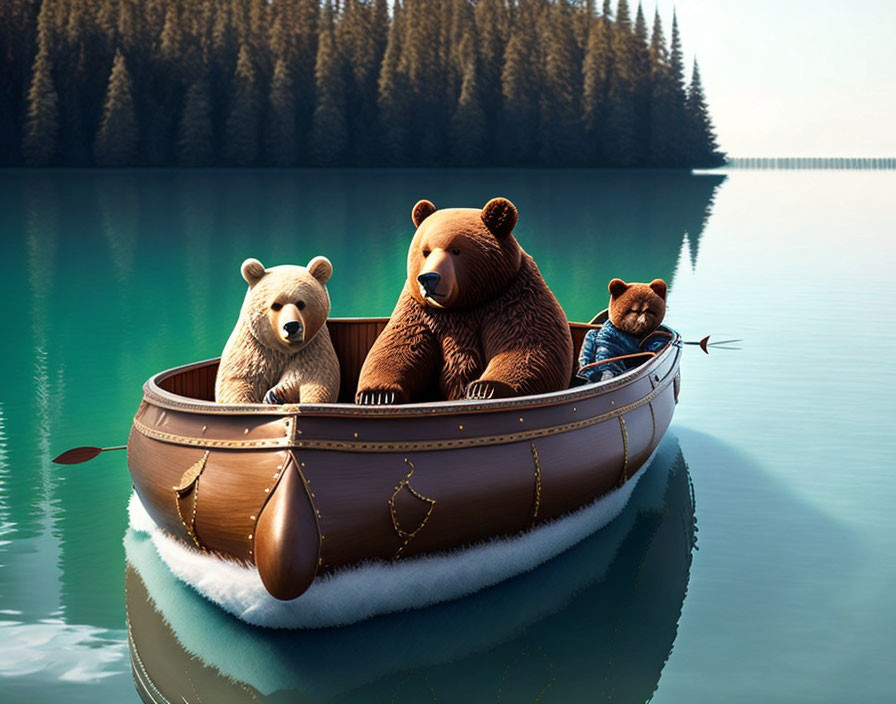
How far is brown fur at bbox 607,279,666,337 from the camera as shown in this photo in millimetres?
5719

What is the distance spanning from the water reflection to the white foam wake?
0.09m

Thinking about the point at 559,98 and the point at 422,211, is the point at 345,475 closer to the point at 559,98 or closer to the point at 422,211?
the point at 422,211

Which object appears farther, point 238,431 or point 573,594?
point 573,594

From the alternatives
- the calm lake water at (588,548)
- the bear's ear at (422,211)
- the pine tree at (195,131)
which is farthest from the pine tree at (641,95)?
the bear's ear at (422,211)

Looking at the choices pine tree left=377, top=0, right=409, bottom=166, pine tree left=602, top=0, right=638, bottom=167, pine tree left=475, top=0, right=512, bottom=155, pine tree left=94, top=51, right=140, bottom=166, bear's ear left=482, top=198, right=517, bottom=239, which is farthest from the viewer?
pine tree left=602, top=0, right=638, bottom=167

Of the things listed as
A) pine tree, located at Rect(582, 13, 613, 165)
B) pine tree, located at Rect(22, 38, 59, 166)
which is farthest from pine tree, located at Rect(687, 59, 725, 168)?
pine tree, located at Rect(22, 38, 59, 166)

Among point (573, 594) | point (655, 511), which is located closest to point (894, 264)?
point (655, 511)

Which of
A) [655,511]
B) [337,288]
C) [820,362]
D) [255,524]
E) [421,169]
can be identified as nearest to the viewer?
[255,524]

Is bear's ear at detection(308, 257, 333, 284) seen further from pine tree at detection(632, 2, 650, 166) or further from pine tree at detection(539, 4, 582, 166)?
pine tree at detection(632, 2, 650, 166)

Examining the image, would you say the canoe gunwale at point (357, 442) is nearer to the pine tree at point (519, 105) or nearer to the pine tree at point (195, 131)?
the pine tree at point (195, 131)

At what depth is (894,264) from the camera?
15.3m

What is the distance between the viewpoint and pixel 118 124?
147ft

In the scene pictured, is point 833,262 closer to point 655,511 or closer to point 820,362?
point 820,362

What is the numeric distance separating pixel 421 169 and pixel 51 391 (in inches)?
1805
